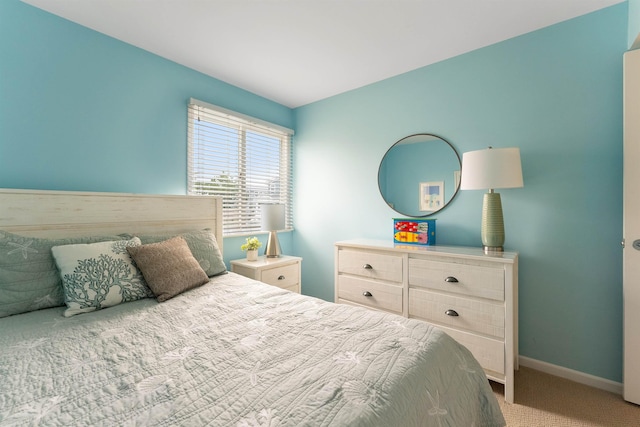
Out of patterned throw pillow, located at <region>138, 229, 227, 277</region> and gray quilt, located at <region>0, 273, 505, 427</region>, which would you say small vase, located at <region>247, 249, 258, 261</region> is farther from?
gray quilt, located at <region>0, 273, 505, 427</region>

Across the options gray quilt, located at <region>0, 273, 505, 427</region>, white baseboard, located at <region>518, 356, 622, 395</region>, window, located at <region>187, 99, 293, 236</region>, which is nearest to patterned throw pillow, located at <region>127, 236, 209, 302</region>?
gray quilt, located at <region>0, 273, 505, 427</region>

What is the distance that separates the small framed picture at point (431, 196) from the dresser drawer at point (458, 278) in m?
0.63

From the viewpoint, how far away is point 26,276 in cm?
136

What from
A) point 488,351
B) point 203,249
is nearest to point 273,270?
point 203,249

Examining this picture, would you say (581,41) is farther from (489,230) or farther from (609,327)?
(609,327)

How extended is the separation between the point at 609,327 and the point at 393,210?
165 centimetres

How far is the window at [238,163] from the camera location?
2.55m

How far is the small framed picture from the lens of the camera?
7.87 feet

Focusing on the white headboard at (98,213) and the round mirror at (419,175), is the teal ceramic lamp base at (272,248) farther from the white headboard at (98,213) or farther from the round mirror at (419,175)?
the round mirror at (419,175)

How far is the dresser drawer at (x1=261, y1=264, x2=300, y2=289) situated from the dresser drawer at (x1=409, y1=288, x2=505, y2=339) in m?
1.16

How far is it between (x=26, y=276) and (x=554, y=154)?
3237mm

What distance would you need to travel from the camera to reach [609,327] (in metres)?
1.78

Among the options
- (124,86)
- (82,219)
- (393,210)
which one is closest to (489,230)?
(393,210)

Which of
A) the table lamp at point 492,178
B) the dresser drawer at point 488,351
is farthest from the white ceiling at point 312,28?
the dresser drawer at point 488,351
